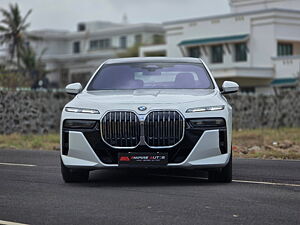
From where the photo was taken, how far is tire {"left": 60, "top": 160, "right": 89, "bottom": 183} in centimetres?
1059

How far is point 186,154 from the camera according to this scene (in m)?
10.2

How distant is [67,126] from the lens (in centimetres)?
1038

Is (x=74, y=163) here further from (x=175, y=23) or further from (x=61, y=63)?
(x=61, y=63)

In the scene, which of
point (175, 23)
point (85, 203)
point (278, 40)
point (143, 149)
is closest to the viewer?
point (85, 203)

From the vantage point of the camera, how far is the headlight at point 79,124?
33.5 ft

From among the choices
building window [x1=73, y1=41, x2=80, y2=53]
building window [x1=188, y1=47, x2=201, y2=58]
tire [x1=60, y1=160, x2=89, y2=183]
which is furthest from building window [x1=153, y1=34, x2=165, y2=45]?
tire [x1=60, y1=160, x2=89, y2=183]

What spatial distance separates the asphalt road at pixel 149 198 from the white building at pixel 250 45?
48.2 meters

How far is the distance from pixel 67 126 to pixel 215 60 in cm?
5544

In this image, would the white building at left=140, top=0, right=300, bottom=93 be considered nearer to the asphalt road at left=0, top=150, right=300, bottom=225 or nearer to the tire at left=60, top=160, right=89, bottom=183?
the asphalt road at left=0, top=150, right=300, bottom=225

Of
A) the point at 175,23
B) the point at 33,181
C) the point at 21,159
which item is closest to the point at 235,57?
the point at 175,23

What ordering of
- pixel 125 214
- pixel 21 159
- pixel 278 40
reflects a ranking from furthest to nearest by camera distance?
pixel 278 40 → pixel 21 159 → pixel 125 214

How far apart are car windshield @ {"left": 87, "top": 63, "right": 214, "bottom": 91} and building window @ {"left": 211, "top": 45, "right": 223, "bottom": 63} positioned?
174 feet

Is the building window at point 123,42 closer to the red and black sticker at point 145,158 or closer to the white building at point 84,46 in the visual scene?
the white building at point 84,46

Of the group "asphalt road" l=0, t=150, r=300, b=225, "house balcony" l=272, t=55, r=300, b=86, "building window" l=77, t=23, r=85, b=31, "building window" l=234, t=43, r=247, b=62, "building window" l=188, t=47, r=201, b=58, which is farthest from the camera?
"building window" l=77, t=23, r=85, b=31
